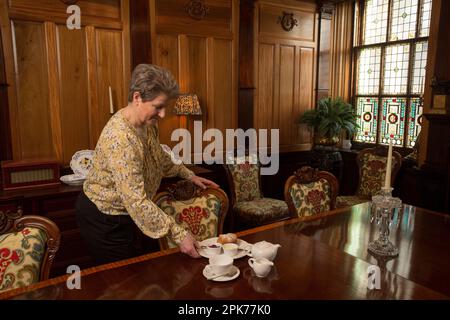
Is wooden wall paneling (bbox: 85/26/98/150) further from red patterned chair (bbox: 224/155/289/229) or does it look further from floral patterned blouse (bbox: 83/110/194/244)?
floral patterned blouse (bbox: 83/110/194/244)

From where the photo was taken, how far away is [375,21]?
4.58 m

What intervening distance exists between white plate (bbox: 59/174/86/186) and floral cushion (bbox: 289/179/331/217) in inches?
66.8

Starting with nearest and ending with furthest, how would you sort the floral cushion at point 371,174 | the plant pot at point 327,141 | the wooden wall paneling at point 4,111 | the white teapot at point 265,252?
the white teapot at point 265,252 < the wooden wall paneling at point 4,111 < the floral cushion at point 371,174 < the plant pot at point 327,141

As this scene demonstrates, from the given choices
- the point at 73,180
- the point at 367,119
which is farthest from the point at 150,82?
the point at 367,119

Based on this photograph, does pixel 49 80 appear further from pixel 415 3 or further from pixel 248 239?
pixel 415 3

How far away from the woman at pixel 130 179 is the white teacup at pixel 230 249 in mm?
128

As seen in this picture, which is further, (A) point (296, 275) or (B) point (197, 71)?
(B) point (197, 71)

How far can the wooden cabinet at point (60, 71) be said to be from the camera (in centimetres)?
289

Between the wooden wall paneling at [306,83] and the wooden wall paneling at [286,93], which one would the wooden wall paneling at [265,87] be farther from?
the wooden wall paneling at [306,83]

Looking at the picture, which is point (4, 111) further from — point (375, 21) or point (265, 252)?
point (375, 21)

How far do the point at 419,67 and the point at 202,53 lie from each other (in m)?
2.42

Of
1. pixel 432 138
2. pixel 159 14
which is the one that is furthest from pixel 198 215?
pixel 432 138

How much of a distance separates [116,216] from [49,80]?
1836mm

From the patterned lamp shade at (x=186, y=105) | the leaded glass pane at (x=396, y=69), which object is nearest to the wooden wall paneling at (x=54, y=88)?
the patterned lamp shade at (x=186, y=105)
